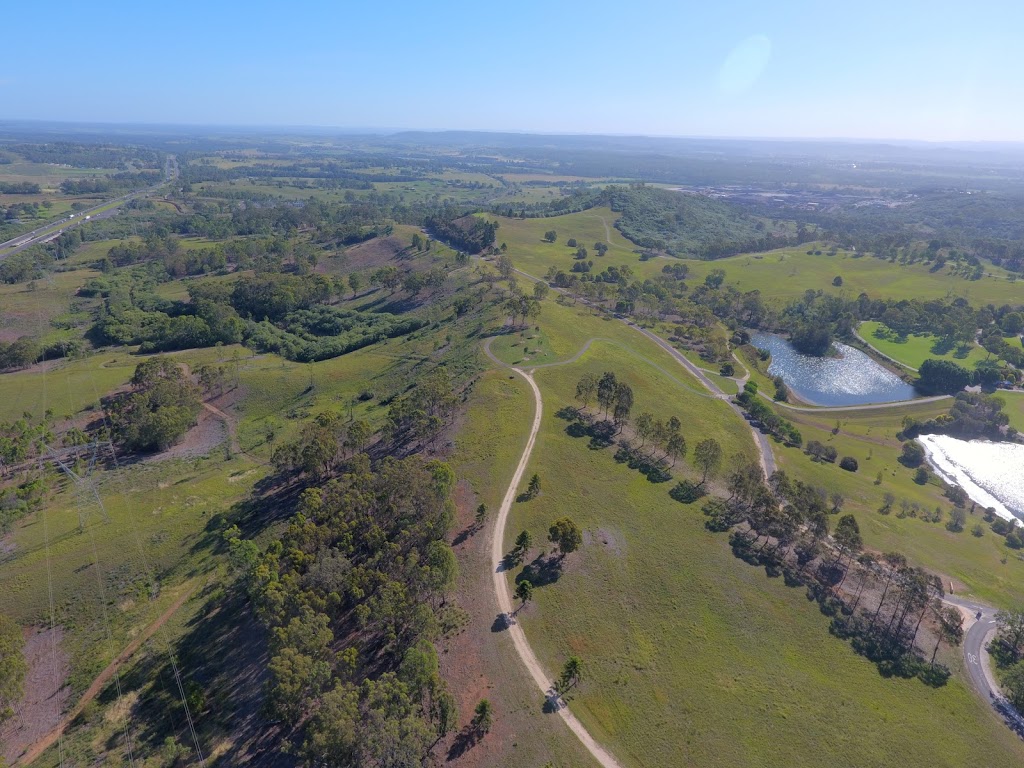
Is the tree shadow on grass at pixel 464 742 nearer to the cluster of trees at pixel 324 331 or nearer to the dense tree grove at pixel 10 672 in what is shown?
the dense tree grove at pixel 10 672

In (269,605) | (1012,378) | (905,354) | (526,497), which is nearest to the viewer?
(269,605)

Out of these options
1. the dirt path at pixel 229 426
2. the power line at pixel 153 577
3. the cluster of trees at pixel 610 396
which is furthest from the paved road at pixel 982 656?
the dirt path at pixel 229 426

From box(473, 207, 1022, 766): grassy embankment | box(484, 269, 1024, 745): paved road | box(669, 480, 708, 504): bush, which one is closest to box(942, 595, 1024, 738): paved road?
box(484, 269, 1024, 745): paved road

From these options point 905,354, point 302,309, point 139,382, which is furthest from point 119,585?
point 905,354

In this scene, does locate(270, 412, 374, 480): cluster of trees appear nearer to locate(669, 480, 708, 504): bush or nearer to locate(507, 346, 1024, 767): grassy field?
locate(507, 346, 1024, 767): grassy field

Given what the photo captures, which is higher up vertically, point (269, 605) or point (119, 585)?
point (269, 605)

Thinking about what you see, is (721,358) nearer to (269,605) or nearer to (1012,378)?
(1012,378)
